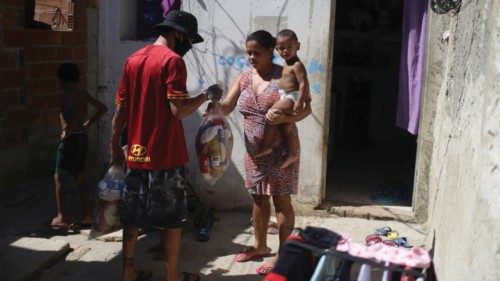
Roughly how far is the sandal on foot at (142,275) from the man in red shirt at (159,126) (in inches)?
15.5

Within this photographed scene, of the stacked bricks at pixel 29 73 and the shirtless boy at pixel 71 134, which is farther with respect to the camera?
the stacked bricks at pixel 29 73

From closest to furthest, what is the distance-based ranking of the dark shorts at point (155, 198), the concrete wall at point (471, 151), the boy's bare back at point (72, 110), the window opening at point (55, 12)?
1. the concrete wall at point (471, 151)
2. the dark shorts at point (155, 198)
3. the boy's bare back at point (72, 110)
4. the window opening at point (55, 12)

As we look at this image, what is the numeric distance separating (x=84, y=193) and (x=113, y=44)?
1.54m

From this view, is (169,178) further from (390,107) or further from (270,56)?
(390,107)

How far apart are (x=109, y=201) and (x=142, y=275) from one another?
611 millimetres

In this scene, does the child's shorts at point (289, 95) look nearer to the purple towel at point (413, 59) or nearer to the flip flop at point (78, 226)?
the purple towel at point (413, 59)

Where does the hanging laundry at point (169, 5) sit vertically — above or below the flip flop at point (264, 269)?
above

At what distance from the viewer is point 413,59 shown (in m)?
5.28

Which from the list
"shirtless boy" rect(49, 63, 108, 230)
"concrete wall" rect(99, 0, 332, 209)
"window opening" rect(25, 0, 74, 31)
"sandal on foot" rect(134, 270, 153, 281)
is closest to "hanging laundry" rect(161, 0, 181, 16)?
"concrete wall" rect(99, 0, 332, 209)

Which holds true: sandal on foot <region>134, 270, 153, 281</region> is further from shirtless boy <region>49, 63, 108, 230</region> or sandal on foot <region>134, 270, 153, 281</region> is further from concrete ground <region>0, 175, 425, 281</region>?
shirtless boy <region>49, 63, 108, 230</region>

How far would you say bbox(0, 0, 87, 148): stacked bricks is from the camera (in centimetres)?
595

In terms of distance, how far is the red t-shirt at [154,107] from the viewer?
3.41 metres

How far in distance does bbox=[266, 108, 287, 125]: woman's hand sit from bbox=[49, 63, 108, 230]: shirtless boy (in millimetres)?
1969

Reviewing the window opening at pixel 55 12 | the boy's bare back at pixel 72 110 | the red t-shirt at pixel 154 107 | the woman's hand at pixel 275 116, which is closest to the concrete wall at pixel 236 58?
the boy's bare back at pixel 72 110
